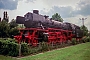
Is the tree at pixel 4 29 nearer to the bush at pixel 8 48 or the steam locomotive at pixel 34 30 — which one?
the steam locomotive at pixel 34 30

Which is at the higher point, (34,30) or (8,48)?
(34,30)

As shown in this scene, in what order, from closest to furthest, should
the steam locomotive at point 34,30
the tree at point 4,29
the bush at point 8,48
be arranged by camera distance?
the bush at point 8,48 < the tree at point 4,29 < the steam locomotive at point 34,30

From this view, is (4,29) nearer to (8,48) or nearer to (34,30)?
(34,30)

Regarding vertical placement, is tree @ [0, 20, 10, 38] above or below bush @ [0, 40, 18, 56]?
above

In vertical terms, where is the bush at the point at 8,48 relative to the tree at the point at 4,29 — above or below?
below

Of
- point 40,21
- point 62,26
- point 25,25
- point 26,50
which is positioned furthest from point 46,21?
point 26,50

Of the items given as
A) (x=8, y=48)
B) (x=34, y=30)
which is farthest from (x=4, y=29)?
(x=8, y=48)

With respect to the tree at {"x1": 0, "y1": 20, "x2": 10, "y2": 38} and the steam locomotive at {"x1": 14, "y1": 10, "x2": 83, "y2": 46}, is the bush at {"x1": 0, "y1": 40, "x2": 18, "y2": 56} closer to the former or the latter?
the steam locomotive at {"x1": 14, "y1": 10, "x2": 83, "y2": 46}

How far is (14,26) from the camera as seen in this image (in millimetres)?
19453

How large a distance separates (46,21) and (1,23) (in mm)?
6394

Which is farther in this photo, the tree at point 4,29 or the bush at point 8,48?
the tree at point 4,29

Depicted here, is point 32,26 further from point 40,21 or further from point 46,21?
point 46,21

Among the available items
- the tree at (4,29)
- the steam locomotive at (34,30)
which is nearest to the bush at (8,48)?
the steam locomotive at (34,30)

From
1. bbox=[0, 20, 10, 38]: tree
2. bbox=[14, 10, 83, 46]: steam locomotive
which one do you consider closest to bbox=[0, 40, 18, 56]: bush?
bbox=[14, 10, 83, 46]: steam locomotive
